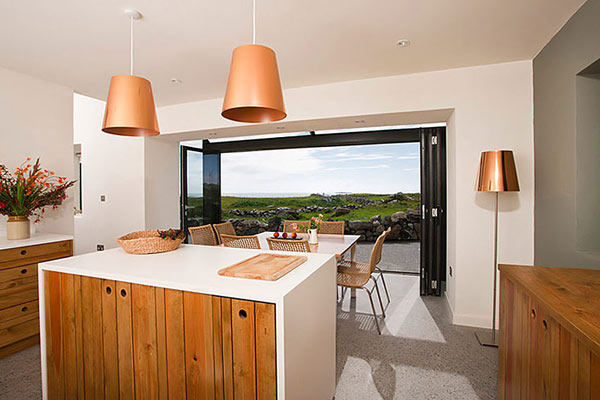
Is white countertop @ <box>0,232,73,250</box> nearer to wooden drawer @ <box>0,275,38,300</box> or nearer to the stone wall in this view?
wooden drawer @ <box>0,275,38,300</box>

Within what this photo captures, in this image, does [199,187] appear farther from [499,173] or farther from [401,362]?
[499,173]

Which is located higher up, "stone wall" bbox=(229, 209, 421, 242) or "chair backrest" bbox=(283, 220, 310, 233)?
"chair backrest" bbox=(283, 220, 310, 233)

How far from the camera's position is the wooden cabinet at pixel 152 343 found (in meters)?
1.22

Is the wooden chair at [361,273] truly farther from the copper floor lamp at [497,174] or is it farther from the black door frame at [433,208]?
the black door frame at [433,208]

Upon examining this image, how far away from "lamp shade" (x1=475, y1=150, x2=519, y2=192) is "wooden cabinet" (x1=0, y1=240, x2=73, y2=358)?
3914 millimetres

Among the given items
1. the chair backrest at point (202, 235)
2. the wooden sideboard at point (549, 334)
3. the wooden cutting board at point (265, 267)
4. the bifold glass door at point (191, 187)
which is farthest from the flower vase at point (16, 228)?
the wooden sideboard at point (549, 334)

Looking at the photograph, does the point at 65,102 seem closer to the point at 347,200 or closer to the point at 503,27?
the point at 503,27

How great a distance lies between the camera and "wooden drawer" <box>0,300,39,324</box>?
245cm

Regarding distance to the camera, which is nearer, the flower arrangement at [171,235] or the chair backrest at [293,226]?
the flower arrangement at [171,235]

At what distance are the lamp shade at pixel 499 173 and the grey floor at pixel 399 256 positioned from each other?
2.90 m

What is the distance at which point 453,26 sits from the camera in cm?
227

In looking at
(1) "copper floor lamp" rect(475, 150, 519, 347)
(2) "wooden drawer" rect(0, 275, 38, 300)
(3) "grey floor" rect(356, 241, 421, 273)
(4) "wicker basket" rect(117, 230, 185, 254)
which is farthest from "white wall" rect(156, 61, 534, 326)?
(2) "wooden drawer" rect(0, 275, 38, 300)

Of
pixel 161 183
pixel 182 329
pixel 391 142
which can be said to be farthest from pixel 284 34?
pixel 161 183

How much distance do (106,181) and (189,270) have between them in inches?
163
